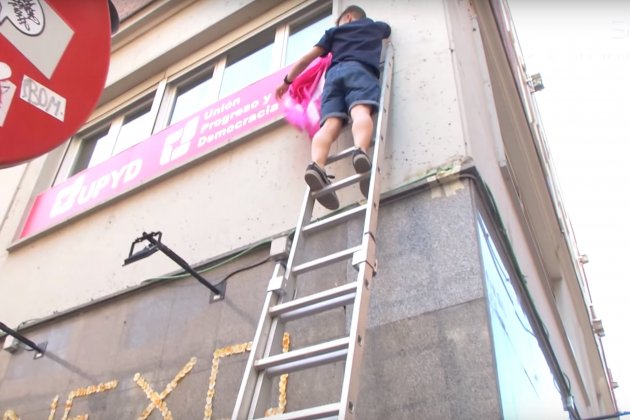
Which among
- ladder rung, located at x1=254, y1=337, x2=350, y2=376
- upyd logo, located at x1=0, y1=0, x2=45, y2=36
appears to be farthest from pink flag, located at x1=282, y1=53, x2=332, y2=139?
ladder rung, located at x1=254, y1=337, x2=350, y2=376

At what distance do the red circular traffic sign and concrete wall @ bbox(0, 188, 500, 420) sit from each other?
1.39m

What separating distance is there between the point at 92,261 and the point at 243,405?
3.12 meters

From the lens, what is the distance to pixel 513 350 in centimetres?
315

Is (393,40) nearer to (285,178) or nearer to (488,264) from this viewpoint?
(285,178)

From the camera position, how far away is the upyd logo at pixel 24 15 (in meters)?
2.65

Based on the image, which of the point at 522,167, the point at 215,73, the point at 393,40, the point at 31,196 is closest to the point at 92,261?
the point at 31,196

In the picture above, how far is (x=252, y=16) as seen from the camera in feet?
20.4

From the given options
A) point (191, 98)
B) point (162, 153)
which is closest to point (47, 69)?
point (162, 153)

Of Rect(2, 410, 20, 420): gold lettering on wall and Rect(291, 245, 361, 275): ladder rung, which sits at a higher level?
Rect(291, 245, 361, 275): ladder rung

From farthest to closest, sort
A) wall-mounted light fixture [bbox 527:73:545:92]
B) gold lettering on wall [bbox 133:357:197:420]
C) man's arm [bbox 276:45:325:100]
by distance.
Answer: wall-mounted light fixture [bbox 527:73:545:92] → man's arm [bbox 276:45:325:100] → gold lettering on wall [bbox 133:357:197:420]

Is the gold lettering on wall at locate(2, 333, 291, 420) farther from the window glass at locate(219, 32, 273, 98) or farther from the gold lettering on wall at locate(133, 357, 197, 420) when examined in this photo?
the window glass at locate(219, 32, 273, 98)

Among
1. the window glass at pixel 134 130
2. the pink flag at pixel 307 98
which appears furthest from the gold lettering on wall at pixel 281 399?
the window glass at pixel 134 130

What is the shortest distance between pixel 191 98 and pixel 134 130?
811 mm

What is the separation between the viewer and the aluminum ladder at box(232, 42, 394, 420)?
1.99 metres
